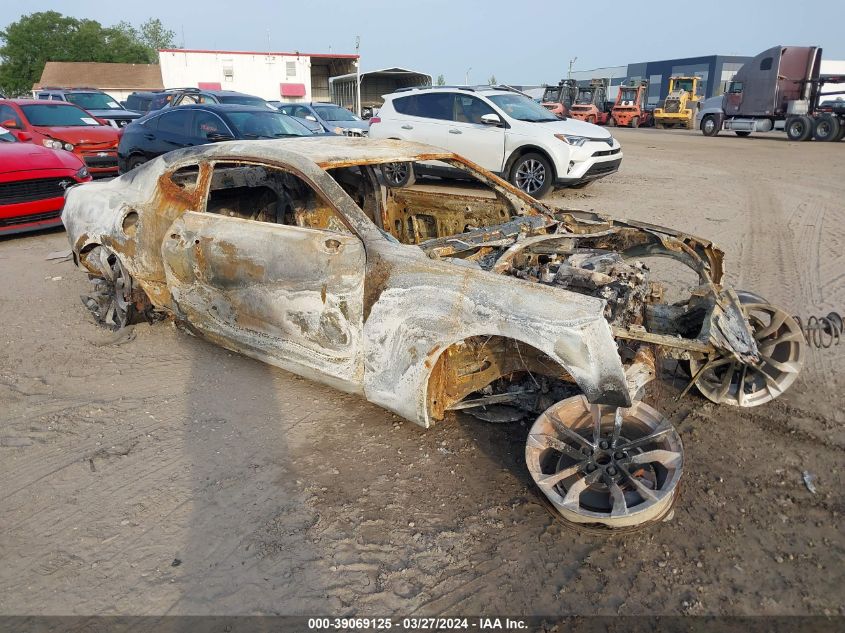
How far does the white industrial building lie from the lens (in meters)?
31.3

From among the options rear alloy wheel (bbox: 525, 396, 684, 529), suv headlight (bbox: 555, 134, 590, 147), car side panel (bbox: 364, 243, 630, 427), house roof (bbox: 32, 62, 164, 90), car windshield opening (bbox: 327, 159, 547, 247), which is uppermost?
house roof (bbox: 32, 62, 164, 90)

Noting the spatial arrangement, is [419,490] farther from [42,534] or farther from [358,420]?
[42,534]

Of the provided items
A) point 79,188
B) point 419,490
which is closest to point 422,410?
point 419,490

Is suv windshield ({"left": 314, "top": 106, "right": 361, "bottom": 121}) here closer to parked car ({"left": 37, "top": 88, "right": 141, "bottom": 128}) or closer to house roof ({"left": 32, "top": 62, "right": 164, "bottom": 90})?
parked car ({"left": 37, "top": 88, "right": 141, "bottom": 128})

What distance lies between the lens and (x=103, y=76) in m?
47.3

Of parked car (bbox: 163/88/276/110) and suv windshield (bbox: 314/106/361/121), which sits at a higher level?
parked car (bbox: 163/88/276/110)

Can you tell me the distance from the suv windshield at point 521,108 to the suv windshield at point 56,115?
7.98 metres

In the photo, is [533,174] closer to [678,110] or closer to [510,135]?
[510,135]

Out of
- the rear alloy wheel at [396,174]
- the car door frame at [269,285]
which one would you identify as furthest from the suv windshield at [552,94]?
the car door frame at [269,285]

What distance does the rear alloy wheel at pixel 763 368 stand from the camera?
145 inches

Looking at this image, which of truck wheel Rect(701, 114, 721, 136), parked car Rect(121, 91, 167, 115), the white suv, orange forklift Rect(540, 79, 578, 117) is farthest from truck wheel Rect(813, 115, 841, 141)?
parked car Rect(121, 91, 167, 115)

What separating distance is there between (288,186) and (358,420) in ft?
7.45

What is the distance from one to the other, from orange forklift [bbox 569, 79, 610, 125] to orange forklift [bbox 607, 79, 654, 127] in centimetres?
89

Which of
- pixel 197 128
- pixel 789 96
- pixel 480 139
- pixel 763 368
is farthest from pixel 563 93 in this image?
pixel 763 368
